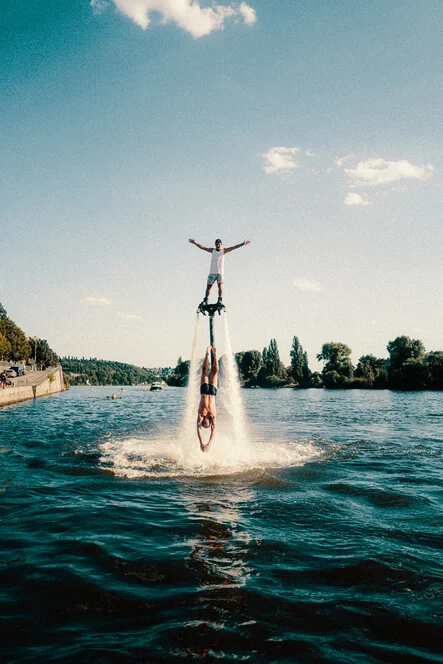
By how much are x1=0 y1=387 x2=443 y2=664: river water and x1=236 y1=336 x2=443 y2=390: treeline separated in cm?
11274

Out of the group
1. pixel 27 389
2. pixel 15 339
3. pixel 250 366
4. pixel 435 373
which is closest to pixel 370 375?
pixel 435 373

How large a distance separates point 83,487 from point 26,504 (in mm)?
2415

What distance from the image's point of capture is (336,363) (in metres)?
155

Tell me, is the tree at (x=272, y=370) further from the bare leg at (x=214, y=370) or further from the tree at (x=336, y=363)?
the bare leg at (x=214, y=370)

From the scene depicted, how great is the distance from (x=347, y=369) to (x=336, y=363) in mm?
7201

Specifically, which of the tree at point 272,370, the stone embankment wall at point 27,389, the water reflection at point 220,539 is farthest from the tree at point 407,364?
the water reflection at point 220,539

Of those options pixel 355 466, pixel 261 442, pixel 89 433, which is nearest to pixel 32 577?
pixel 355 466

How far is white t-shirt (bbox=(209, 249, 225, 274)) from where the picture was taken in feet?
59.7

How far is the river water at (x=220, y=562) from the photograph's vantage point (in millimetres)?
6379

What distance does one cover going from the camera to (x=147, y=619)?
6.89 m

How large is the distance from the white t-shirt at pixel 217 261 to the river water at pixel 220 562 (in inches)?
333

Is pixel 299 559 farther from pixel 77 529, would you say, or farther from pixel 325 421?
pixel 325 421

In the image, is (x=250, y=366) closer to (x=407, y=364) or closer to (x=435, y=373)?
(x=407, y=364)

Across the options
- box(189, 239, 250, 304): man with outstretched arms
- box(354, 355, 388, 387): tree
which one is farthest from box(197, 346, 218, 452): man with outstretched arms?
box(354, 355, 388, 387): tree
